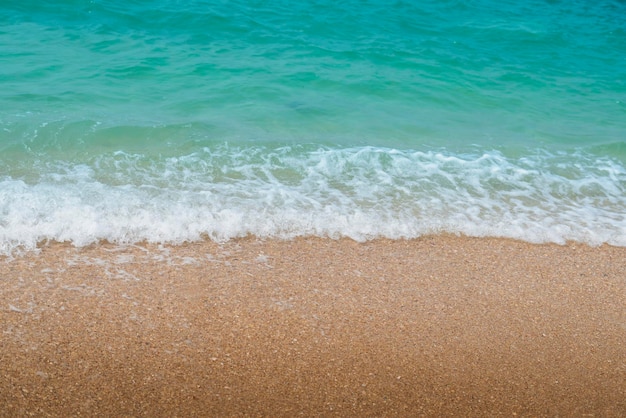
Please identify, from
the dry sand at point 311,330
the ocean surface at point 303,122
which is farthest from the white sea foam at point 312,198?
the dry sand at point 311,330

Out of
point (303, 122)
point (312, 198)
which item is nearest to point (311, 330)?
point (312, 198)

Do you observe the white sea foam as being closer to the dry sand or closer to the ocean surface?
the ocean surface

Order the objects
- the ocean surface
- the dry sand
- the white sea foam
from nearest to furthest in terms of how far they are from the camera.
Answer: the dry sand, the white sea foam, the ocean surface

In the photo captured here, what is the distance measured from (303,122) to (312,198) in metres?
2.28

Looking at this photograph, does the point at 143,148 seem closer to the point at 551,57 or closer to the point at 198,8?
the point at 198,8

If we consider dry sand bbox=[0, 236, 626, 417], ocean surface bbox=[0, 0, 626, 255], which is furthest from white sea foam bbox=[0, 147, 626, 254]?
dry sand bbox=[0, 236, 626, 417]

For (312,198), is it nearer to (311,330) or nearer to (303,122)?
(311,330)

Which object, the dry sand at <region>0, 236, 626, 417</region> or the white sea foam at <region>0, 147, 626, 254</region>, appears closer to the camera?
the dry sand at <region>0, 236, 626, 417</region>

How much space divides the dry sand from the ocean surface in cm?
44

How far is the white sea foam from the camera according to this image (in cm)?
525

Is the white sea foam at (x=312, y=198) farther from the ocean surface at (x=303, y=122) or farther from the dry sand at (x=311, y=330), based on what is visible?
the dry sand at (x=311, y=330)

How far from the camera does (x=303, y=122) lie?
26.3ft

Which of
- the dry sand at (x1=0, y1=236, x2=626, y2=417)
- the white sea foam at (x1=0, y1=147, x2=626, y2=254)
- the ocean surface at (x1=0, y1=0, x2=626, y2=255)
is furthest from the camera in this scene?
the ocean surface at (x1=0, y1=0, x2=626, y2=255)

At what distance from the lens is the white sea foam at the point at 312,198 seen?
5250 millimetres
